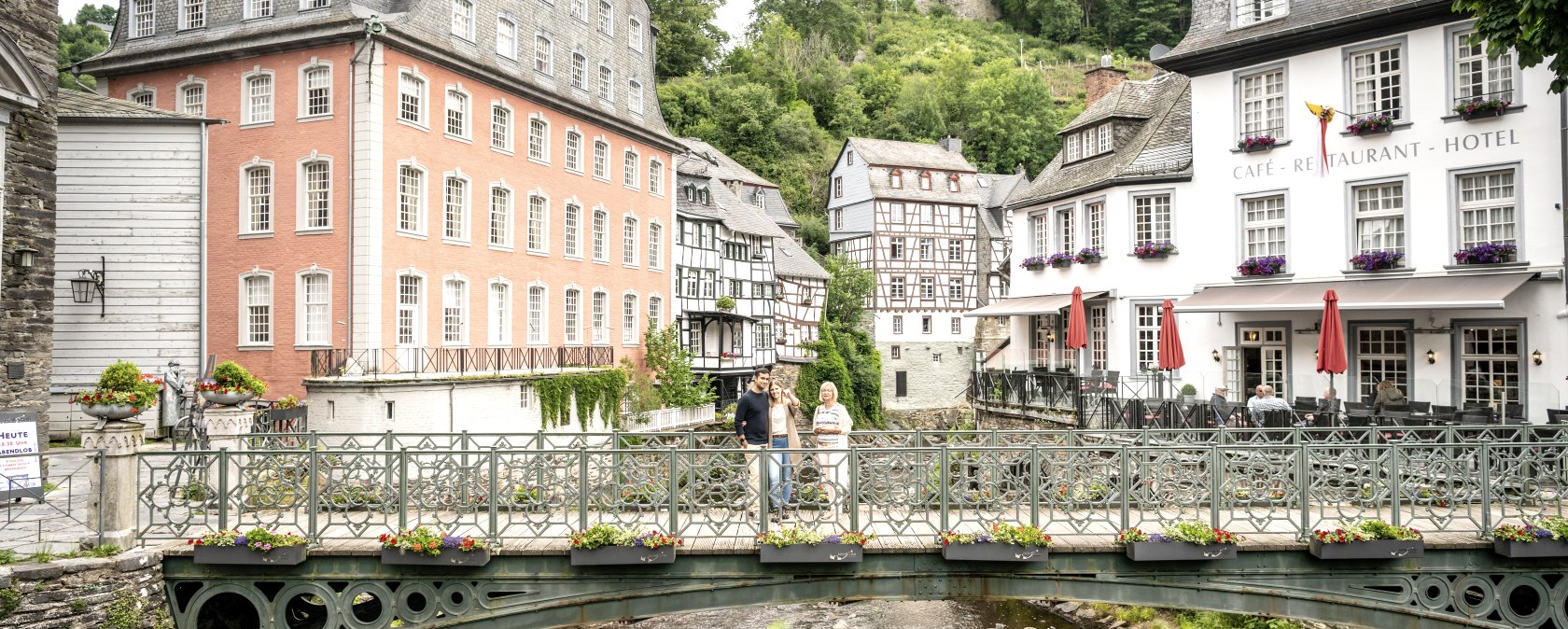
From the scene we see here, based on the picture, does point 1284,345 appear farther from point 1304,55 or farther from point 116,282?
point 116,282

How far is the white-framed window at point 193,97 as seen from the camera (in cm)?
2362

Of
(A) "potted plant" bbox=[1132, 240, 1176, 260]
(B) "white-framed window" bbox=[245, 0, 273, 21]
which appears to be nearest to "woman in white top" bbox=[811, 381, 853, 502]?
(A) "potted plant" bbox=[1132, 240, 1176, 260]

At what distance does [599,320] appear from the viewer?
105 feet

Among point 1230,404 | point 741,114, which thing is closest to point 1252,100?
point 1230,404

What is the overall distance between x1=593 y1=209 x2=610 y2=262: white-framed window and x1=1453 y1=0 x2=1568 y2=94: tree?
944 inches

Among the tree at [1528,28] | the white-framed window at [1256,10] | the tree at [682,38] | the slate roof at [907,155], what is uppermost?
the tree at [682,38]

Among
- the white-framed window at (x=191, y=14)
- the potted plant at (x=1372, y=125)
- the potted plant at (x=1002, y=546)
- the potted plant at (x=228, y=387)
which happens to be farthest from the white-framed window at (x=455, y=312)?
the potted plant at (x=1372, y=125)

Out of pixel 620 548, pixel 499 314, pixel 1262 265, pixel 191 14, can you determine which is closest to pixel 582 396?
pixel 499 314

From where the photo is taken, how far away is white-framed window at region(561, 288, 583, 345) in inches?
1195

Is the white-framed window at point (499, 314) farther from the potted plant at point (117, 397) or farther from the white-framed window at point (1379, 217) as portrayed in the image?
the white-framed window at point (1379, 217)

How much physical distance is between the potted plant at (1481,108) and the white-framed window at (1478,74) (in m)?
0.08

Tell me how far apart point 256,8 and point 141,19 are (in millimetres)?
3685

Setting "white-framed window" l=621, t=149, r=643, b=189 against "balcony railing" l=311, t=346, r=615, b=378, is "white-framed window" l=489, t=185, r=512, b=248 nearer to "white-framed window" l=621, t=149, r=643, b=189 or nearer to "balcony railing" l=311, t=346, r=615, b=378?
"balcony railing" l=311, t=346, r=615, b=378

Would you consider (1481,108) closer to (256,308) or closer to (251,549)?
(251,549)
